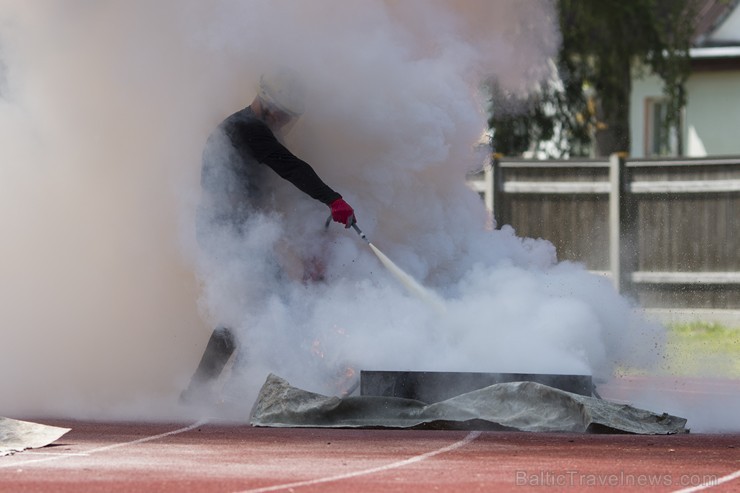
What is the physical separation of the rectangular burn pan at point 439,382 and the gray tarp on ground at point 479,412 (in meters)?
0.13

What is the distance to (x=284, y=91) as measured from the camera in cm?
1037

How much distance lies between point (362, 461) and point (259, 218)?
3.01 m

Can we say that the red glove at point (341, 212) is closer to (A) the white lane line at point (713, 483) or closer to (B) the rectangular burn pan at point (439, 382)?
(B) the rectangular burn pan at point (439, 382)

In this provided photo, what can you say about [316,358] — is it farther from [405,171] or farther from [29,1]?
[29,1]

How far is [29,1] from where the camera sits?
11688 millimetres

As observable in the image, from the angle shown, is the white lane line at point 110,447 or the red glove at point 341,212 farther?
the red glove at point 341,212

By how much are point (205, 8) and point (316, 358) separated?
2585 mm

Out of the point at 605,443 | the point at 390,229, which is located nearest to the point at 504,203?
the point at 390,229

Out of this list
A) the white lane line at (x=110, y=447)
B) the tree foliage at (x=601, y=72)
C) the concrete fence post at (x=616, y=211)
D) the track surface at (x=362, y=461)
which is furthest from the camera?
the tree foliage at (x=601, y=72)

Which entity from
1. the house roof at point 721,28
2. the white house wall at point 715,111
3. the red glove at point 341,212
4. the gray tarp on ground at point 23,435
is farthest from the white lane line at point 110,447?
the white house wall at point 715,111

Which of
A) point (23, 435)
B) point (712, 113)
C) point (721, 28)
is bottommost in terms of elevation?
point (23, 435)

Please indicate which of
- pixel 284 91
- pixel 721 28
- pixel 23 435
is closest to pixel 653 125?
pixel 721 28

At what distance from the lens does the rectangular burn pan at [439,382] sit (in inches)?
363

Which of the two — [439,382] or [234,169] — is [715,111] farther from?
[439,382]
